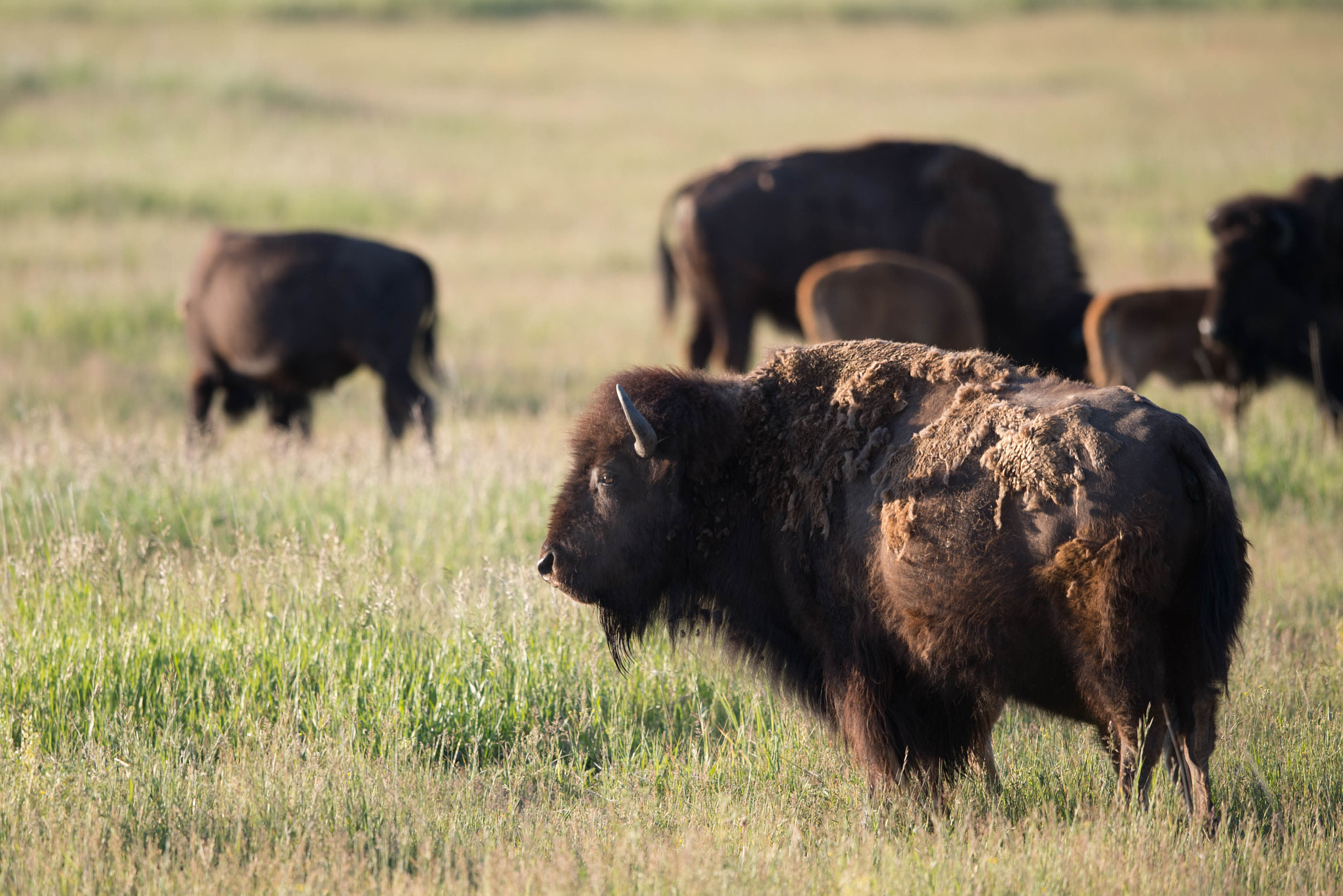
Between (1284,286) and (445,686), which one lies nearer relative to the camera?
(445,686)

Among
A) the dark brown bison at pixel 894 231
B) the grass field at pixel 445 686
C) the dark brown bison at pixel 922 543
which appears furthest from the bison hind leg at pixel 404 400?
the dark brown bison at pixel 922 543

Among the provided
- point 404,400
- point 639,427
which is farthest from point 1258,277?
point 639,427

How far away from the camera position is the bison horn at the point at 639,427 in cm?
393

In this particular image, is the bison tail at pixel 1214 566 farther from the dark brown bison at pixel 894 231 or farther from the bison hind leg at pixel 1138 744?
the dark brown bison at pixel 894 231

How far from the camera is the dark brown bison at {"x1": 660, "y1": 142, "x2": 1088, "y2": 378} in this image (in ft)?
35.2

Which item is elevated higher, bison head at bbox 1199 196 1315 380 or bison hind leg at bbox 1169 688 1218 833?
bison head at bbox 1199 196 1315 380

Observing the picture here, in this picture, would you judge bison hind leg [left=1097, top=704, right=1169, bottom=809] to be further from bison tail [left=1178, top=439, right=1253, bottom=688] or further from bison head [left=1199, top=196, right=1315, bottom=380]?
bison head [left=1199, top=196, right=1315, bottom=380]

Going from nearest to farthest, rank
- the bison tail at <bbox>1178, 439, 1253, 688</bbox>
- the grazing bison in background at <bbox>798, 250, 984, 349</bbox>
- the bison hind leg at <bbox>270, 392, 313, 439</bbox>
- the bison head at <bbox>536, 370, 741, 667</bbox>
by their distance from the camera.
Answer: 1. the bison tail at <bbox>1178, 439, 1253, 688</bbox>
2. the bison head at <bbox>536, 370, 741, 667</bbox>
3. the grazing bison in background at <bbox>798, 250, 984, 349</bbox>
4. the bison hind leg at <bbox>270, 392, 313, 439</bbox>

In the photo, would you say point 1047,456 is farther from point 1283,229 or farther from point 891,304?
point 1283,229

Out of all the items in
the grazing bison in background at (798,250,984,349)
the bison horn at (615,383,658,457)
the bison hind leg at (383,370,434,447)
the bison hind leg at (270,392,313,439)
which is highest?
the bison horn at (615,383,658,457)

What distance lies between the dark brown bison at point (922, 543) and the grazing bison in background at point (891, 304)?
4.96 meters

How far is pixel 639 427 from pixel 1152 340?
6.81 m

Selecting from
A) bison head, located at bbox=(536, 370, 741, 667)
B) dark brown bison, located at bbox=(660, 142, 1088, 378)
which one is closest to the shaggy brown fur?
dark brown bison, located at bbox=(660, 142, 1088, 378)

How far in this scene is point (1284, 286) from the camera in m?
9.51
